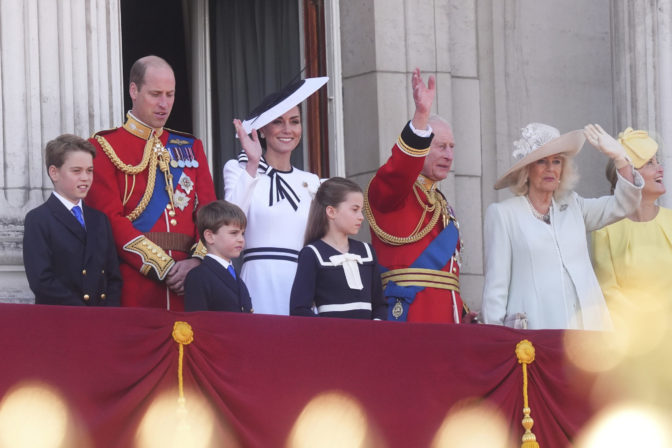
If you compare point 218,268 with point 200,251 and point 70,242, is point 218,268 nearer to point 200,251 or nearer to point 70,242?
point 200,251

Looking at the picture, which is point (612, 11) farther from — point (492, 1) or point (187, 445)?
point (187, 445)

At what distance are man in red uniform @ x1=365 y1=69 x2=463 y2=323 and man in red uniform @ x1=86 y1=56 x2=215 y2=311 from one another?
0.91 m

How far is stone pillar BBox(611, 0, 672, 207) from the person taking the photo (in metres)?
10.4

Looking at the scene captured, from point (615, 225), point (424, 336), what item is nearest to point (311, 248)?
point (424, 336)

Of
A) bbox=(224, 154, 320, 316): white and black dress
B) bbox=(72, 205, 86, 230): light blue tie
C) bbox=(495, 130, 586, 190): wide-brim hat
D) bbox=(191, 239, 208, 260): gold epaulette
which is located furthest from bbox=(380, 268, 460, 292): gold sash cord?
bbox=(72, 205, 86, 230): light blue tie

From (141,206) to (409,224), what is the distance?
4.63 ft

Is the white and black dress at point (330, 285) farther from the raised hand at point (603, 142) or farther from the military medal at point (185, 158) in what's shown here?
the raised hand at point (603, 142)

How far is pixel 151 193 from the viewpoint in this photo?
819 centimetres

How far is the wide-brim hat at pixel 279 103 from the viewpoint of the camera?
8.40 m

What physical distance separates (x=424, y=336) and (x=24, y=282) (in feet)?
6.65

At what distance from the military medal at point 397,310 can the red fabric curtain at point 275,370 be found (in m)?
0.93

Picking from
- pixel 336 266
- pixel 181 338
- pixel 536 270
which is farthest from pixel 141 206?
pixel 536 270

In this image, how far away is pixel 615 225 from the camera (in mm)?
9453

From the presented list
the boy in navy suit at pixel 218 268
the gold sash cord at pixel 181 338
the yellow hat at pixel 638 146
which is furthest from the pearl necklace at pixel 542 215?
the gold sash cord at pixel 181 338
